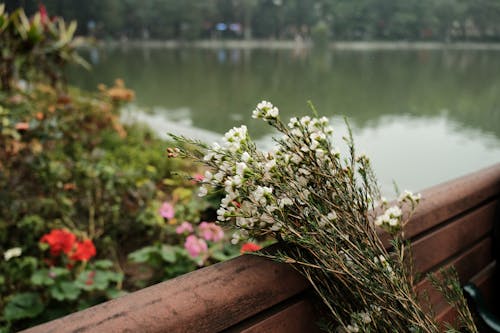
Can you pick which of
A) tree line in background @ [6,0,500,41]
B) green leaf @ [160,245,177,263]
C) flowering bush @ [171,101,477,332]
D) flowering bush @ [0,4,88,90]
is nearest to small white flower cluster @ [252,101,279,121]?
flowering bush @ [171,101,477,332]

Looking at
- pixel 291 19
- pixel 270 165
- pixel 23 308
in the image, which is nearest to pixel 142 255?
pixel 23 308

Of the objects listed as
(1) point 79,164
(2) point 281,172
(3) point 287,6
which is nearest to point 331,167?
(2) point 281,172

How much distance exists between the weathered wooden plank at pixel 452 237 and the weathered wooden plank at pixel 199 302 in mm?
411

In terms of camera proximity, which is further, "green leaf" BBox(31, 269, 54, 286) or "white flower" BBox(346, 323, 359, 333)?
"green leaf" BBox(31, 269, 54, 286)

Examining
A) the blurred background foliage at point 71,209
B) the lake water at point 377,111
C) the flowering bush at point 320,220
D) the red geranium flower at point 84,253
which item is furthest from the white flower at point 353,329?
the lake water at point 377,111

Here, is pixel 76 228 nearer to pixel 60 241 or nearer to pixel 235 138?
pixel 60 241

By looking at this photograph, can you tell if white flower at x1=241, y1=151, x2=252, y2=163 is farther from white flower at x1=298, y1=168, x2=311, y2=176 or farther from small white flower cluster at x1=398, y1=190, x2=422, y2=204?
small white flower cluster at x1=398, y1=190, x2=422, y2=204

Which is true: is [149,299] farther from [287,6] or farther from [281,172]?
[287,6]

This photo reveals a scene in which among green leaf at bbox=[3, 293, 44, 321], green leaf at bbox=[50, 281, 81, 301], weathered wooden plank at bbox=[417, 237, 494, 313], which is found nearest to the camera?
weathered wooden plank at bbox=[417, 237, 494, 313]

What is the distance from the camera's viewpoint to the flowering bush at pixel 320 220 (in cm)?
81

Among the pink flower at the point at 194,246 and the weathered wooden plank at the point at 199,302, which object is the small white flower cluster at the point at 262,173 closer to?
the weathered wooden plank at the point at 199,302

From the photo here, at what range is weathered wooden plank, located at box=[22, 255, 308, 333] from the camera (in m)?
0.68

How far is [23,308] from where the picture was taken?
5.86 feet

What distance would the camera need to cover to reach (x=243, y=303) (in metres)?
0.80
